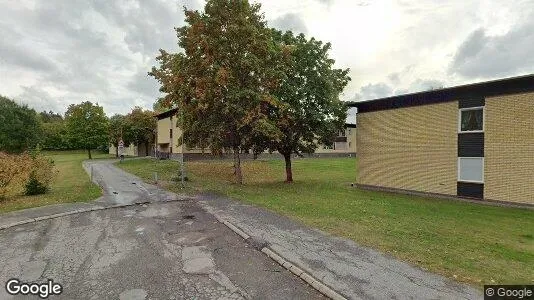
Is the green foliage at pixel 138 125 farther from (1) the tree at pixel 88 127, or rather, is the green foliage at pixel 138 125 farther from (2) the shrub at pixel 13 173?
(2) the shrub at pixel 13 173

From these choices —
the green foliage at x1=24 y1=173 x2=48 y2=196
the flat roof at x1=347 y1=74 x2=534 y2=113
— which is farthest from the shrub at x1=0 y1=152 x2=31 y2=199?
the flat roof at x1=347 y1=74 x2=534 y2=113

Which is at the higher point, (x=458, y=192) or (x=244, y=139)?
(x=244, y=139)

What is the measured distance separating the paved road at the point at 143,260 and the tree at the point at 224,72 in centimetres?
977

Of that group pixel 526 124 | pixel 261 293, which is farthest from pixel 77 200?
pixel 526 124

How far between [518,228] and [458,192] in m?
7.38

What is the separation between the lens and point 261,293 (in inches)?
264

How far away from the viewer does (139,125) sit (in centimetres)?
5916

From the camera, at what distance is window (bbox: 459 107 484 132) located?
19513 mm

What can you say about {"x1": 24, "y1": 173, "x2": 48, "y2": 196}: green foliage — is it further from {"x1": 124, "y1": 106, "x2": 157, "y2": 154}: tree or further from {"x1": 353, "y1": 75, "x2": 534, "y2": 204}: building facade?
{"x1": 124, "y1": 106, "x2": 157, "y2": 154}: tree

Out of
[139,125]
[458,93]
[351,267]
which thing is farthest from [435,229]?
[139,125]

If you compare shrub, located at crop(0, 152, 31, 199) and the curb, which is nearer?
the curb

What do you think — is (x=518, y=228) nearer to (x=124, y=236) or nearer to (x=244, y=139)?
(x=124, y=236)

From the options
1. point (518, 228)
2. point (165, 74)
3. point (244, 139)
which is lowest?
point (518, 228)

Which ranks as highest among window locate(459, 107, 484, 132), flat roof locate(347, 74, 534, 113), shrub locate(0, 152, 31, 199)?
flat roof locate(347, 74, 534, 113)
